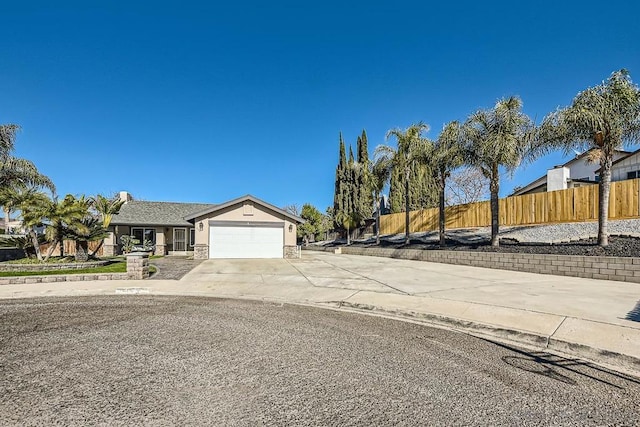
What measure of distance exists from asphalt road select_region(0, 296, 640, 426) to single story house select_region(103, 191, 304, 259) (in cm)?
1550

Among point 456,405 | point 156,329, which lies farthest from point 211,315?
point 456,405

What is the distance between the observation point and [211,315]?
22.1 ft

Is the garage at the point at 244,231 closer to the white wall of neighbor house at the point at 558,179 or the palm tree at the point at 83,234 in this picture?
the palm tree at the point at 83,234

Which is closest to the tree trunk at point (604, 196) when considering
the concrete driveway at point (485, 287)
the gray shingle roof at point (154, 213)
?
the concrete driveway at point (485, 287)

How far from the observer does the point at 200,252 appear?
825 inches

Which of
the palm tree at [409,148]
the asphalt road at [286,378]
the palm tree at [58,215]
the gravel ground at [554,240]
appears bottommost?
the asphalt road at [286,378]

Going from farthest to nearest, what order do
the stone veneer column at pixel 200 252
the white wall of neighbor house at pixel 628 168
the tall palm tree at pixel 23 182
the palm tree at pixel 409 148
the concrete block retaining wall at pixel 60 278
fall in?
the white wall of neighbor house at pixel 628 168, the stone veneer column at pixel 200 252, the palm tree at pixel 409 148, the tall palm tree at pixel 23 182, the concrete block retaining wall at pixel 60 278

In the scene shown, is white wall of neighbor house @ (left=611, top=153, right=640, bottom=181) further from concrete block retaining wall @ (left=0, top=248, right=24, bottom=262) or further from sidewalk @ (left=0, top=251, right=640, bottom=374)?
concrete block retaining wall @ (left=0, top=248, right=24, bottom=262)

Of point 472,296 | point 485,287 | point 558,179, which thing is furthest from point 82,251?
point 558,179

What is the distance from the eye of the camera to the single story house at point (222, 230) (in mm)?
21531

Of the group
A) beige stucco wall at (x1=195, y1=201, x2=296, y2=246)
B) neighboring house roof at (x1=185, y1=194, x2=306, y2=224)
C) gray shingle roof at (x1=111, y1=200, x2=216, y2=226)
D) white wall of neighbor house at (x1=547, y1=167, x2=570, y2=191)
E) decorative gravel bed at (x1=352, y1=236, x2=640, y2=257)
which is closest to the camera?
decorative gravel bed at (x1=352, y1=236, x2=640, y2=257)

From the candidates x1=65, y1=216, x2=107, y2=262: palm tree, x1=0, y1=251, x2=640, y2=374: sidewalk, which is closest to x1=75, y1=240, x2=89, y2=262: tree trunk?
x1=65, y1=216, x2=107, y2=262: palm tree

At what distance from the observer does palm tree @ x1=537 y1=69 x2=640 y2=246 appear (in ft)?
38.3

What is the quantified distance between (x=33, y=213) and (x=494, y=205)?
19.5 m
